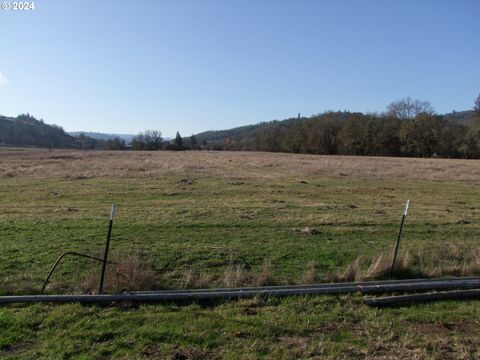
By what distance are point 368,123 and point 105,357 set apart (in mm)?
96767

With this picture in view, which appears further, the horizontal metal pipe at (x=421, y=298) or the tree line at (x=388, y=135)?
the tree line at (x=388, y=135)

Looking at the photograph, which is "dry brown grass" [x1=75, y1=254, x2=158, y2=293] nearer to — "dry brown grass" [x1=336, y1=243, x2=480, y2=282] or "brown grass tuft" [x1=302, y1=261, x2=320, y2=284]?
"brown grass tuft" [x1=302, y1=261, x2=320, y2=284]

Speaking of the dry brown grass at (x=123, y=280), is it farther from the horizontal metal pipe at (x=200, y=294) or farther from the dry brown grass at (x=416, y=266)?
the dry brown grass at (x=416, y=266)

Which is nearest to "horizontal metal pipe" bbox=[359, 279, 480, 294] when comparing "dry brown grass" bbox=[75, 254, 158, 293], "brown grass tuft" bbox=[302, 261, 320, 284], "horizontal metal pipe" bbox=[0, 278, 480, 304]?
"horizontal metal pipe" bbox=[0, 278, 480, 304]

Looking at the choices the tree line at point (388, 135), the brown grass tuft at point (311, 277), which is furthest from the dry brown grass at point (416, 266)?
the tree line at point (388, 135)

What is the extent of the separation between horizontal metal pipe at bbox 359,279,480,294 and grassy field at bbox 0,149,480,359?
45cm

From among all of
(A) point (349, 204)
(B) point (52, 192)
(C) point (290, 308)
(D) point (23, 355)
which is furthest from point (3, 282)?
(B) point (52, 192)

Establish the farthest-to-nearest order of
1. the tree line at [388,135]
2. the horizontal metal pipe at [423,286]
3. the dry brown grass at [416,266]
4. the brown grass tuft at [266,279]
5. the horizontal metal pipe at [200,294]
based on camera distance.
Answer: the tree line at [388,135], the dry brown grass at [416,266], the brown grass tuft at [266,279], the horizontal metal pipe at [423,286], the horizontal metal pipe at [200,294]

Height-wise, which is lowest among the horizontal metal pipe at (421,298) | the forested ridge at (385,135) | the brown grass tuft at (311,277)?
the brown grass tuft at (311,277)

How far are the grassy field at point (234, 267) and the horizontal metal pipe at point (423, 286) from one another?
0.45m

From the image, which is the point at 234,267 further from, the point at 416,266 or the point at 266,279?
the point at 416,266

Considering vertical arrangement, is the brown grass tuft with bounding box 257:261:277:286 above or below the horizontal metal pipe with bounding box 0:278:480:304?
below

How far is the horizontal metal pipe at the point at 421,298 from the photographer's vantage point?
7.08 m

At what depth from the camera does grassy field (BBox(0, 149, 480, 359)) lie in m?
5.60
